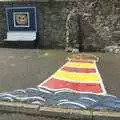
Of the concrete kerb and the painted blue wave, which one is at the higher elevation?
the painted blue wave

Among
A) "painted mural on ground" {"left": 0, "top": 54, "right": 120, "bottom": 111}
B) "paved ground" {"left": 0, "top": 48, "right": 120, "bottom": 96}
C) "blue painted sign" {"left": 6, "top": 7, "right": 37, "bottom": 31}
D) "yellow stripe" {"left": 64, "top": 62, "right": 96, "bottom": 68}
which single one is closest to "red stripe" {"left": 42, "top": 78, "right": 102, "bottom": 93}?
"painted mural on ground" {"left": 0, "top": 54, "right": 120, "bottom": 111}

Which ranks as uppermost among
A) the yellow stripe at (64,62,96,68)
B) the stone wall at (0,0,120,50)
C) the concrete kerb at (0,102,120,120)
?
the stone wall at (0,0,120,50)

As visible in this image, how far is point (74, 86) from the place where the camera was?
8.38m

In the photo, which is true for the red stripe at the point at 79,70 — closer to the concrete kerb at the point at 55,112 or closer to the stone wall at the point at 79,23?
the stone wall at the point at 79,23

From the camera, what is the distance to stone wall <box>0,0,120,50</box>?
1305 cm

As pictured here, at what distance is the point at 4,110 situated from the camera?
701 centimetres

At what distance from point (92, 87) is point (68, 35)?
5.19 m

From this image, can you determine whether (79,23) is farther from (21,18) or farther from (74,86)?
(74,86)

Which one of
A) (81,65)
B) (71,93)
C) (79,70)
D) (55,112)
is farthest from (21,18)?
(55,112)

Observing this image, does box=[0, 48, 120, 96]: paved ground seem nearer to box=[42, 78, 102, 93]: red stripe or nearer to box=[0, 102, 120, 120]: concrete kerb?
box=[42, 78, 102, 93]: red stripe

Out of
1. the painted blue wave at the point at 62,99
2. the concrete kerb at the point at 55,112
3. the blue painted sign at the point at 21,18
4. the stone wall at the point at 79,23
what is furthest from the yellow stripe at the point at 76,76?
the blue painted sign at the point at 21,18

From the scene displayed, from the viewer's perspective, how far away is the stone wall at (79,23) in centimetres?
1305

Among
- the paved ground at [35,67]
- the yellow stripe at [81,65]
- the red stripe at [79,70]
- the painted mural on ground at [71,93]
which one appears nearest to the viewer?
the painted mural on ground at [71,93]

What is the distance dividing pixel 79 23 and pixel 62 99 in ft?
21.1
